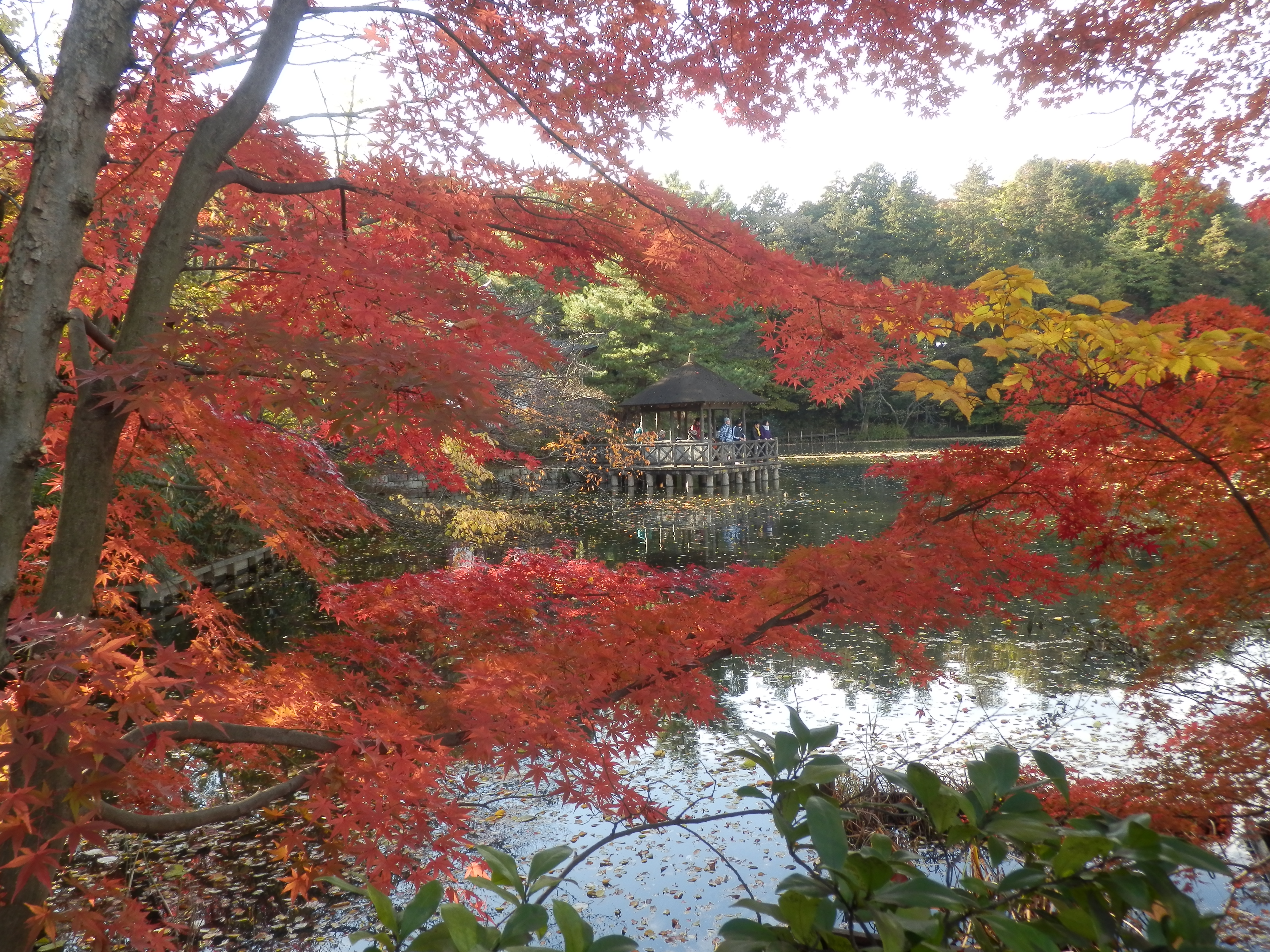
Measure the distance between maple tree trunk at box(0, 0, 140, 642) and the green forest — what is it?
1428cm

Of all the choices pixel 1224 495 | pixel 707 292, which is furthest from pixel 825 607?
pixel 1224 495

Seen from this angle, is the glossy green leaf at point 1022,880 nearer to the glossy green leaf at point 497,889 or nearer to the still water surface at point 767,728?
the glossy green leaf at point 497,889

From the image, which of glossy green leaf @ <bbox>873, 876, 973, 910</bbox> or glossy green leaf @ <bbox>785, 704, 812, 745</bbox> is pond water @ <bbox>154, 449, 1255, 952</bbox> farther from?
glossy green leaf @ <bbox>873, 876, 973, 910</bbox>

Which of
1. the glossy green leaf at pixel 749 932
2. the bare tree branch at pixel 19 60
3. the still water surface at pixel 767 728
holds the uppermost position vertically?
the bare tree branch at pixel 19 60

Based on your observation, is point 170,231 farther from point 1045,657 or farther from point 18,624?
point 1045,657

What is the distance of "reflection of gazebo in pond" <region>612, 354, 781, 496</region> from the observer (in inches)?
794

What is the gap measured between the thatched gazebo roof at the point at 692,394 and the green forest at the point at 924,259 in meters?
1.26

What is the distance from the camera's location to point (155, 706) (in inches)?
69.6

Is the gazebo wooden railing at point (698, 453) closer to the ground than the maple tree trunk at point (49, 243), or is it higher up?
closer to the ground

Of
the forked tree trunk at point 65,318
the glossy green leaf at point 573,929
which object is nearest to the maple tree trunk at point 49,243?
the forked tree trunk at point 65,318

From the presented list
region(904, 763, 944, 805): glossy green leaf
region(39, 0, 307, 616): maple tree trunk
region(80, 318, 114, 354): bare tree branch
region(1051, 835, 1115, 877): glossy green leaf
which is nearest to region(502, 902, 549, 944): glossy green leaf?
region(904, 763, 944, 805): glossy green leaf

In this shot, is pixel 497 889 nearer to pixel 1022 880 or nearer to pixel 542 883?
pixel 542 883

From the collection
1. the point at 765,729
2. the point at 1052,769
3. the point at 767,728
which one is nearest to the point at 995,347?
the point at 1052,769

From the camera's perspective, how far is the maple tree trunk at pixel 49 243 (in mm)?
1799
